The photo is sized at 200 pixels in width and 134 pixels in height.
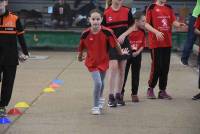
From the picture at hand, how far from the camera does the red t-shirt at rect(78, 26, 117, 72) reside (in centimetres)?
771

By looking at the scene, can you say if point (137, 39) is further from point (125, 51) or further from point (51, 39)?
point (51, 39)

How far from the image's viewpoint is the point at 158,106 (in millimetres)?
8422

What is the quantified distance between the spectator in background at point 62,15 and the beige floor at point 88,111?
1083 centimetres

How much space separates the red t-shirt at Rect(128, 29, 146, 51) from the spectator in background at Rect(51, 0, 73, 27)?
46.4 ft

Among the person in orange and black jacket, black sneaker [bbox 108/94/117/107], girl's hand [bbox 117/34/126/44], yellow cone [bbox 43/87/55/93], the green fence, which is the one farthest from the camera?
the green fence

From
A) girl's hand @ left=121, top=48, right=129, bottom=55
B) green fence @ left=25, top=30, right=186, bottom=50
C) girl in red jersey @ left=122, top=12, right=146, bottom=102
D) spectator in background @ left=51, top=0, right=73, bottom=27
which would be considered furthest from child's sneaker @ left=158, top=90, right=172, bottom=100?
spectator in background @ left=51, top=0, right=73, bottom=27

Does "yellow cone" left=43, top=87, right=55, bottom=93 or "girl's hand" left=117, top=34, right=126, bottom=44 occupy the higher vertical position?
"girl's hand" left=117, top=34, right=126, bottom=44

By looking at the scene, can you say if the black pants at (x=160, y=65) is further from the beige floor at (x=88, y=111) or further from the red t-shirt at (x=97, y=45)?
the red t-shirt at (x=97, y=45)

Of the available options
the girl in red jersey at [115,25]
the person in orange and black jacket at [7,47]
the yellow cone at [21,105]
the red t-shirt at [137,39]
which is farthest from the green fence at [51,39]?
the person in orange and black jacket at [7,47]

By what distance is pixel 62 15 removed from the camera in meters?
22.8

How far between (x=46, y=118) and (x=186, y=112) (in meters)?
2.03

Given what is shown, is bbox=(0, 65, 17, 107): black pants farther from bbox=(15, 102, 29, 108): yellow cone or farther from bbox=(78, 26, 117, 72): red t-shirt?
bbox=(78, 26, 117, 72): red t-shirt

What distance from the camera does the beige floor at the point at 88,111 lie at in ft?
22.8

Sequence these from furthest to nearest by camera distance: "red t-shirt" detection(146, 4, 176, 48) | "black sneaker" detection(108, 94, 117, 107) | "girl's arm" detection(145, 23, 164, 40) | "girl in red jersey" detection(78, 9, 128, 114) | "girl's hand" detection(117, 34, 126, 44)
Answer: "red t-shirt" detection(146, 4, 176, 48) < "girl's arm" detection(145, 23, 164, 40) < "black sneaker" detection(108, 94, 117, 107) < "girl's hand" detection(117, 34, 126, 44) < "girl in red jersey" detection(78, 9, 128, 114)
